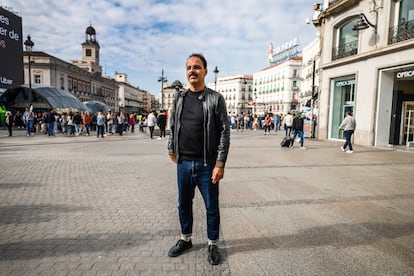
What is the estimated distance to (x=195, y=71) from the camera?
285cm

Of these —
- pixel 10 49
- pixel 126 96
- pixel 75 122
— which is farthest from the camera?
pixel 126 96

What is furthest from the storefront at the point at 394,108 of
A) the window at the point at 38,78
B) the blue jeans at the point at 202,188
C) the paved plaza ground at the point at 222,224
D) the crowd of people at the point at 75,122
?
the window at the point at 38,78

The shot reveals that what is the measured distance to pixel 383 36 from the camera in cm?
1345

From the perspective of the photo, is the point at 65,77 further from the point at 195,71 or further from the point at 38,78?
the point at 195,71

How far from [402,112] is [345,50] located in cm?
474

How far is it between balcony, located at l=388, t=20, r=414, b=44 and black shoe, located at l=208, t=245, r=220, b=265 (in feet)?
45.9

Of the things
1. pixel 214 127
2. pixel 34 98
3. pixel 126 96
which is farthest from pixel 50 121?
pixel 126 96

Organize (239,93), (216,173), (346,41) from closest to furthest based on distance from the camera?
(216,173)
(346,41)
(239,93)

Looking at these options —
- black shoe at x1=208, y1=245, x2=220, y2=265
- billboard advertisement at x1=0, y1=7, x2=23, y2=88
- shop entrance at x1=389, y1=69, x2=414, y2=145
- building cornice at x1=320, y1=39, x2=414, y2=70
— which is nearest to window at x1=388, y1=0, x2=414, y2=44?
building cornice at x1=320, y1=39, x2=414, y2=70

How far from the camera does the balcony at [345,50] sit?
15570 mm

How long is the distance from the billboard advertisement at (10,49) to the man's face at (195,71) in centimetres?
3764

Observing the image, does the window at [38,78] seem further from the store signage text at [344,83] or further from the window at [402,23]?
the window at [402,23]

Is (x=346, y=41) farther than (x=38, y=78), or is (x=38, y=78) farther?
(x=38, y=78)

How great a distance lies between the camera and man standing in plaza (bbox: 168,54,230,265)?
285 centimetres
